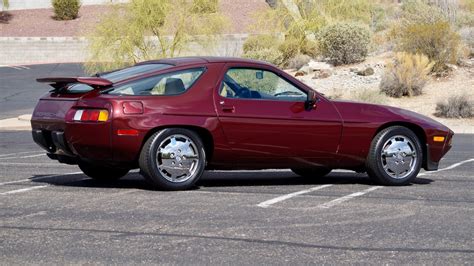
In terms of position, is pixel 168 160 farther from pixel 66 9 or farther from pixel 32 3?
pixel 32 3

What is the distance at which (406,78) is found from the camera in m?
32.1

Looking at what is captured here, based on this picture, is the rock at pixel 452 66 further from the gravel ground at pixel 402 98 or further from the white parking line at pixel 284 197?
the white parking line at pixel 284 197

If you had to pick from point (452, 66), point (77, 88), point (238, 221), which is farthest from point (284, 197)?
point (452, 66)

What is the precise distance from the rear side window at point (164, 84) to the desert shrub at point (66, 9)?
70581 mm

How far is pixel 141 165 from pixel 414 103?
70.9ft

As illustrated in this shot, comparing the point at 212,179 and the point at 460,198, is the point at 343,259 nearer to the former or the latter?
the point at 460,198

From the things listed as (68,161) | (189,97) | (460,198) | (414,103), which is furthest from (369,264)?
(414,103)

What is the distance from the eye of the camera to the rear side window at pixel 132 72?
38.1 ft

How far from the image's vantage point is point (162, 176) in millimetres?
11000

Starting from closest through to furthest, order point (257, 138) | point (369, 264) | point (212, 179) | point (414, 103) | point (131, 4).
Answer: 1. point (369, 264)
2. point (257, 138)
3. point (212, 179)
4. point (414, 103)
5. point (131, 4)

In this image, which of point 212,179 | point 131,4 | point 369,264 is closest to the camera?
point 369,264

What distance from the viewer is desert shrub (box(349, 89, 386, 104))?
1199 inches

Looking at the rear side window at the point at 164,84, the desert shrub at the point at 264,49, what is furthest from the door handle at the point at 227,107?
the desert shrub at the point at 264,49

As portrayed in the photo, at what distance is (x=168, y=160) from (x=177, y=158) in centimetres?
10
